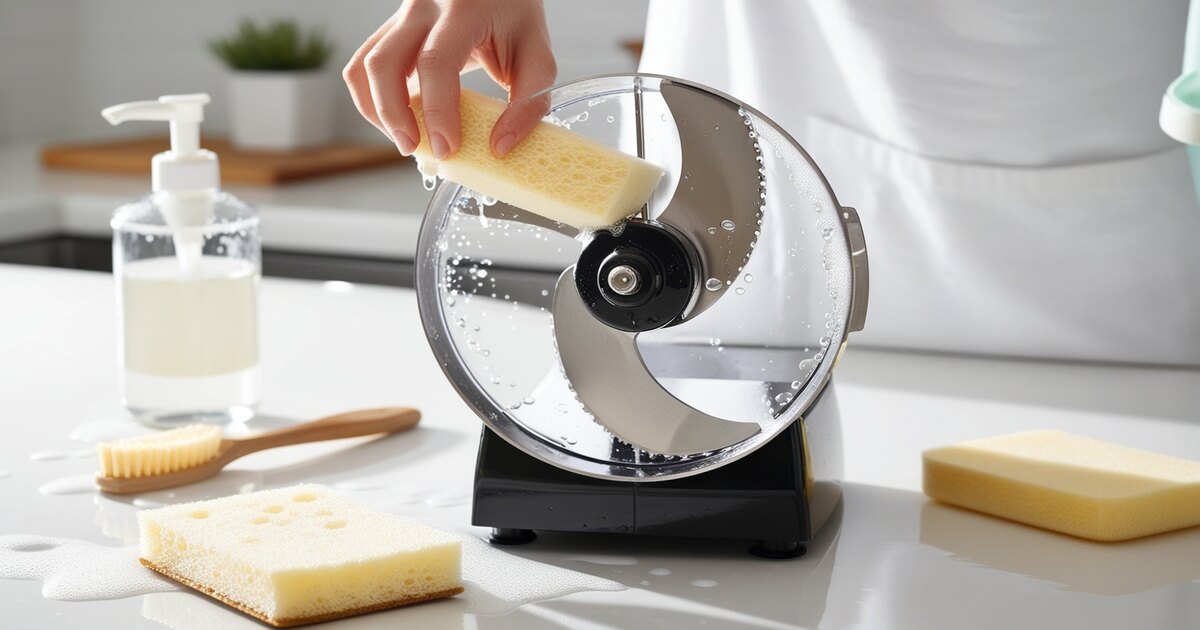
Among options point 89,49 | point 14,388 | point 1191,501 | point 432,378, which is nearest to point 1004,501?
point 1191,501

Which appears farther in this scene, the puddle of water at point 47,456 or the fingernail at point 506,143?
the puddle of water at point 47,456

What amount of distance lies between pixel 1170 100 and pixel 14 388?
0.80 m

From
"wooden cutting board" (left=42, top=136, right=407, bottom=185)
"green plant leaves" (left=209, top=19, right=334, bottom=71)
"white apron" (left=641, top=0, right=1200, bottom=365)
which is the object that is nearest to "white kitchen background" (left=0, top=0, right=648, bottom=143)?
"green plant leaves" (left=209, top=19, right=334, bottom=71)

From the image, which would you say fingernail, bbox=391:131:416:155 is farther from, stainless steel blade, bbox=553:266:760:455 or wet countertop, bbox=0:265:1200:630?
wet countertop, bbox=0:265:1200:630

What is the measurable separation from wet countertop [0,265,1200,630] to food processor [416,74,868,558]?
1.3 inches

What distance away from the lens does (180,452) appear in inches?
31.3

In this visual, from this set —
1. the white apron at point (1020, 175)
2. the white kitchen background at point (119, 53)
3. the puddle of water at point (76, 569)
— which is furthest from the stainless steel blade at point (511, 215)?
the white kitchen background at point (119, 53)

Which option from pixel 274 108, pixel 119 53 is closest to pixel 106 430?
pixel 274 108

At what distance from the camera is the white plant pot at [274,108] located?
2303 mm

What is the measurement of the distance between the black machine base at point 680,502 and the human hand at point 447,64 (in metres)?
0.17

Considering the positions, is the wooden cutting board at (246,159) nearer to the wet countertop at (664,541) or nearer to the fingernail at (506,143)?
the wet countertop at (664,541)

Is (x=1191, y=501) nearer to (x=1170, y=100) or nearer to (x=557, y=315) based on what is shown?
(x=1170, y=100)

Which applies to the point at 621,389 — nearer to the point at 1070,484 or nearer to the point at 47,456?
the point at 1070,484

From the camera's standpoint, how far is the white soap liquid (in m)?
0.89
